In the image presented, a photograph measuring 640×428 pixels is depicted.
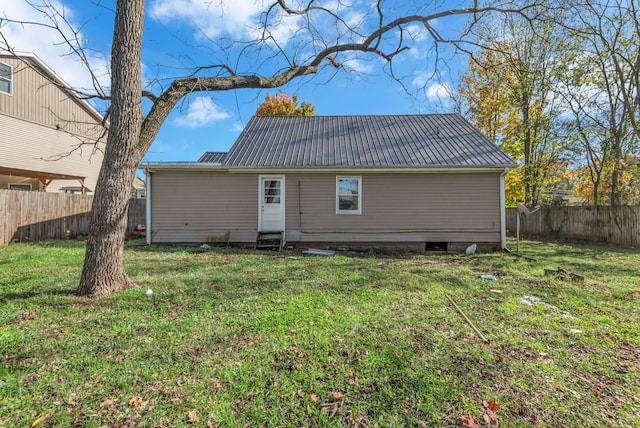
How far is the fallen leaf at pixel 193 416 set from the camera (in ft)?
5.94

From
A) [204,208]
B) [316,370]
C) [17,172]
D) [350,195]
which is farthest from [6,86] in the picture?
A: [316,370]

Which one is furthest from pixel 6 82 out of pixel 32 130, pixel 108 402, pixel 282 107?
pixel 108 402

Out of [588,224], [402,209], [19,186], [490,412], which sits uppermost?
[19,186]

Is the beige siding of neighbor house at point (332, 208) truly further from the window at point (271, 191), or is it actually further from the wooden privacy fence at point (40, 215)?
the wooden privacy fence at point (40, 215)

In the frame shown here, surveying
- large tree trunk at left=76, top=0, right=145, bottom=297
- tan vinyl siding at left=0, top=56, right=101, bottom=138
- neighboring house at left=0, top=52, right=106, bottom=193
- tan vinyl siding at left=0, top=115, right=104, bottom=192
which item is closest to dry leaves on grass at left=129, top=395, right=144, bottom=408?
large tree trunk at left=76, top=0, right=145, bottom=297

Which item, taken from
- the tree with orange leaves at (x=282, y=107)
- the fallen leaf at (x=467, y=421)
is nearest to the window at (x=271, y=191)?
the fallen leaf at (x=467, y=421)

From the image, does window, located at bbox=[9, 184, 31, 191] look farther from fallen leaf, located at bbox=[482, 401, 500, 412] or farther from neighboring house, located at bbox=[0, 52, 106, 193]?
fallen leaf, located at bbox=[482, 401, 500, 412]

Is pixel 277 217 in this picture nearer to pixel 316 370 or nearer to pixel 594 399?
pixel 316 370

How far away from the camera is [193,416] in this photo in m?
1.84

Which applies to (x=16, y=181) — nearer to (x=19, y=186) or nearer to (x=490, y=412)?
(x=19, y=186)

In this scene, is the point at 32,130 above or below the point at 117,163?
above

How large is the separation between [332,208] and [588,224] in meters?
10.4

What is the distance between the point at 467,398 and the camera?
2068mm

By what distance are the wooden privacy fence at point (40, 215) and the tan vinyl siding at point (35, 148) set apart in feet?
6.46
